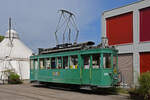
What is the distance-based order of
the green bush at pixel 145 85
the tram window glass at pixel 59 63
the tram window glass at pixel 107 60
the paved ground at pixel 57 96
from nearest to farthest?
the green bush at pixel 145 85, the paved ground at pixel 57 96, the tram window glass at pixel 107 60, the tram window glass at pixel 59 63

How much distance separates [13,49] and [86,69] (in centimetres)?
1812

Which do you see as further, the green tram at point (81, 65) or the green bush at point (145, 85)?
the green tram at point (81, 65)

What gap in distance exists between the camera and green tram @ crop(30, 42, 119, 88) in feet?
43.5

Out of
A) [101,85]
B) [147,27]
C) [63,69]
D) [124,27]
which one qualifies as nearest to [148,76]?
[101,85]

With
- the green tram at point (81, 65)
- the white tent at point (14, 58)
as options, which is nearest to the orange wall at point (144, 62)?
the green tram at point (81, 65)

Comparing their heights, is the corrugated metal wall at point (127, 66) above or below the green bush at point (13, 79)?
above

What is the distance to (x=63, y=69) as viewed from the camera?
1567cm

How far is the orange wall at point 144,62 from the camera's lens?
17.5 meters

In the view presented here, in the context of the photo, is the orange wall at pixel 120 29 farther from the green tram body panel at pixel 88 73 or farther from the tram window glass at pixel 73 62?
the tram window glass at pixel 73 62

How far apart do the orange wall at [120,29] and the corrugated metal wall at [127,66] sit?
1.29m

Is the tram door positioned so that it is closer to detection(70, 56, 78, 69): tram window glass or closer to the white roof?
detection(70, 56, 78, 69): tram window glass

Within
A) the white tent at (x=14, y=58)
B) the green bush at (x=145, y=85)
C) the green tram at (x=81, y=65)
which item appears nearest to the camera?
the green bush at (x=145, y=85)

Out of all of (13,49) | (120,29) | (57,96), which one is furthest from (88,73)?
(13,49)

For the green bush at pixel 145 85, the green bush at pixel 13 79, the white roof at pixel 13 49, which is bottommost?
the green bush at pixel 13 79
